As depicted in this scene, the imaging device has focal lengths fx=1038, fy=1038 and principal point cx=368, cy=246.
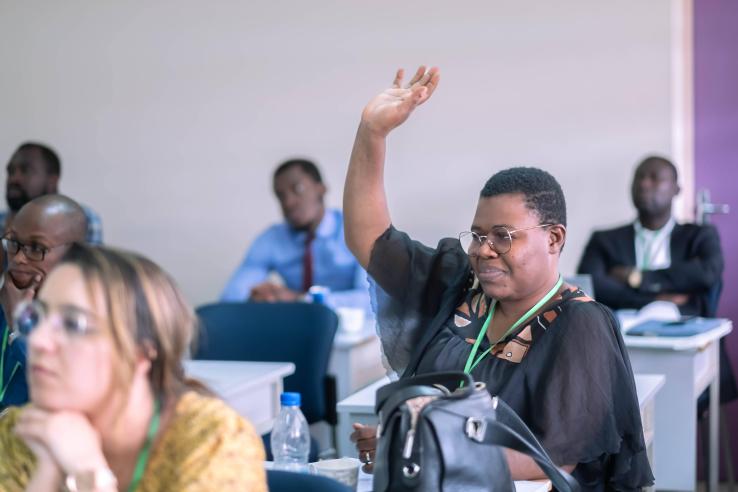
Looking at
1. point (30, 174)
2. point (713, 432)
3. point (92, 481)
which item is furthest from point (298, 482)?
point (30, 174)

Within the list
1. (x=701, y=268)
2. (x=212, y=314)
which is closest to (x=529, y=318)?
(x=212, y=314)

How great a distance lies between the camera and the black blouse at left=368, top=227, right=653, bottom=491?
2154 mm

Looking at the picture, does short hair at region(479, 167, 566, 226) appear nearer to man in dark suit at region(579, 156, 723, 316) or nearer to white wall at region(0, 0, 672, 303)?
man in dark suit at region(579, 156, 723, 316)

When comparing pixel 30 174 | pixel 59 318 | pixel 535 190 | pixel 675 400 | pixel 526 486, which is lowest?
pixel 675 400

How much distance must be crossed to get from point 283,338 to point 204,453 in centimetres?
252

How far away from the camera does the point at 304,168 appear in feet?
17.2

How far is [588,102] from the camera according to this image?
5.27 meters

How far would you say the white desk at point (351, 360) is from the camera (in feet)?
13.5

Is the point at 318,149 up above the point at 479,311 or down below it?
above

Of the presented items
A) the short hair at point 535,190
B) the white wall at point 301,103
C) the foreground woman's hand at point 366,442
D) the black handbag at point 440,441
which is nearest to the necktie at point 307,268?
the white wall at point 301,103

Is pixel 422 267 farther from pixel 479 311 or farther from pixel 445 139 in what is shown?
pixel 445 139

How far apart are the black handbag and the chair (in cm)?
16

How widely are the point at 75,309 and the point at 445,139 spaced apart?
A: 423cm

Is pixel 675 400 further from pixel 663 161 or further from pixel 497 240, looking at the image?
pixel 497 240
